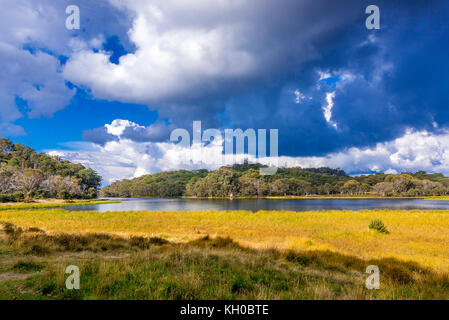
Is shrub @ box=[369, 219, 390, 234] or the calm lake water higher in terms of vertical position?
shrub @ box=[369, 219, 390, 234]

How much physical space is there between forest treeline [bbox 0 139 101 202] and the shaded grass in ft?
305

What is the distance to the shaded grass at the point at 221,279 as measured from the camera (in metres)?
6.78

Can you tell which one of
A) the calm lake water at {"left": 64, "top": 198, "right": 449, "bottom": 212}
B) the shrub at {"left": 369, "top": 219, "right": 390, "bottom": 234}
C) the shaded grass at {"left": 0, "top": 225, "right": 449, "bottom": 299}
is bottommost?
the calm lake water at {"left": 64, "top": 198, "right": 449, "bottom": 212}

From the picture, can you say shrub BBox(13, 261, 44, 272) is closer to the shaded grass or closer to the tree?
the shaded grass

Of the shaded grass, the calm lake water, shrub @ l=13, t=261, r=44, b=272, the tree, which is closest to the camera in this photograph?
the shaded grass

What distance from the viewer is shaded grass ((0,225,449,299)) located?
22.2 ft

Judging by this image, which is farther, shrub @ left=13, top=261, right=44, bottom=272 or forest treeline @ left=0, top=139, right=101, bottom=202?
forest treeline @ left=0, top=139, right=101, bottom=202

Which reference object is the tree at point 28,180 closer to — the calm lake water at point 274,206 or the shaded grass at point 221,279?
the calm lake water at point 274,206

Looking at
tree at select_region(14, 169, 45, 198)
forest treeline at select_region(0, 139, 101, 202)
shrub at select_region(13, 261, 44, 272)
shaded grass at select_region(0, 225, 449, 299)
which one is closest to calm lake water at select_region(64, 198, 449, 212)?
forest treeline at select_region(0, 139, 101, 202)
